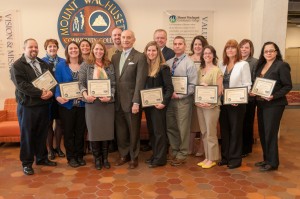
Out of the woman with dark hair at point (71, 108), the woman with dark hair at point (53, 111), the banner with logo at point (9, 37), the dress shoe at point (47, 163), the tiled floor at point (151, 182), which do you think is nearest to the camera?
the tiled floor at point (151, 182)

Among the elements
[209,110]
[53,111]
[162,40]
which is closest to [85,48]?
[53,111]

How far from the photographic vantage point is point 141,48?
514 cm

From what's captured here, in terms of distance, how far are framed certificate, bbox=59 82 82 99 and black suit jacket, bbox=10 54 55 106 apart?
0.24 metres

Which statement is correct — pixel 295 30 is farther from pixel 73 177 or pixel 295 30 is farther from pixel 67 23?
pixel 73 177

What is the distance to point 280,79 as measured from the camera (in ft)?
10.7

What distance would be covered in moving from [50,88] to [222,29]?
319 centimetres

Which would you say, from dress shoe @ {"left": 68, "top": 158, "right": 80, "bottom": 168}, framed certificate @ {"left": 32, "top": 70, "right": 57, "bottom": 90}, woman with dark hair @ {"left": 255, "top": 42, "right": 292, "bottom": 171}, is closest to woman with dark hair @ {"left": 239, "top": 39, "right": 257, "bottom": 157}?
woman with dark hair @ {"left": 255, "top": 42, "right": 292, "bottom": 171}

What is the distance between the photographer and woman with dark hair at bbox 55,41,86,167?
3430 millimetres

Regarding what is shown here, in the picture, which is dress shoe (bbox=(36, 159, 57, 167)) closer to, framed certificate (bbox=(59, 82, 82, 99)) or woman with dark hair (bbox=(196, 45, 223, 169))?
framed certificate (bbox=(59, 82, 82, 99))

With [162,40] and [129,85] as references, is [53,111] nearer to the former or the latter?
[129,85]

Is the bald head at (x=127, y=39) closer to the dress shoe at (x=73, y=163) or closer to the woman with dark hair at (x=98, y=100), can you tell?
the woman with dark hair at (x=98, y=100)

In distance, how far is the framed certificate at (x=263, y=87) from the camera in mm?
3227

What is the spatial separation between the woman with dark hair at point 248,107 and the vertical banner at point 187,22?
1.34 metres

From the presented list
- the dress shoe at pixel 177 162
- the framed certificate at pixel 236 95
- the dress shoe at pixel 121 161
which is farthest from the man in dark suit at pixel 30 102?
the framed certificate at pixel 236 95
